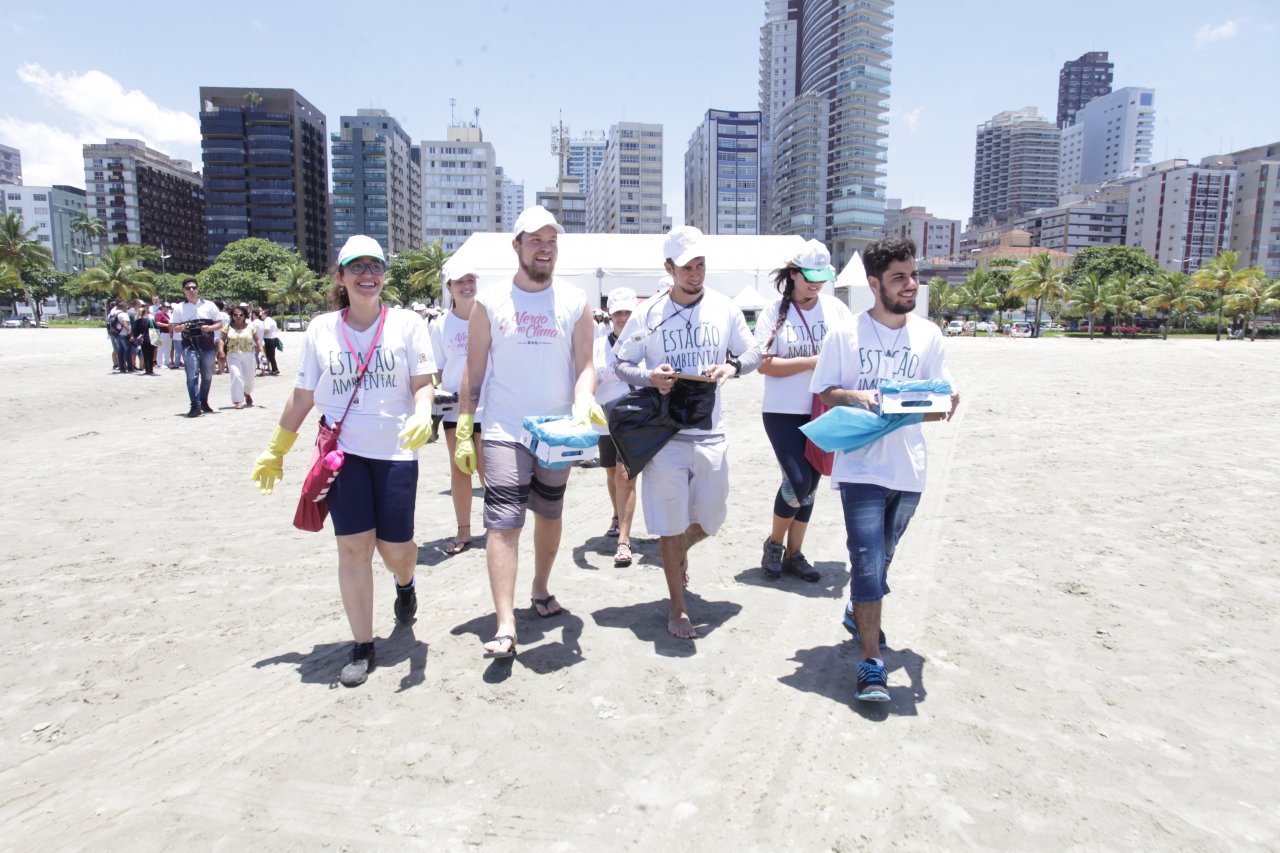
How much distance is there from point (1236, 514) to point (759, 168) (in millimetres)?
164134

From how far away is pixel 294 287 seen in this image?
248ft

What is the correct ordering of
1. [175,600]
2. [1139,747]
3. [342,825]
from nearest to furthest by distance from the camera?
1. [342,825]
2. [1139,747]
3. [175,600]

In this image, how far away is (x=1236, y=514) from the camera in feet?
20.2

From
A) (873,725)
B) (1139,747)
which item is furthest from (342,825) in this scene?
(1139,747)

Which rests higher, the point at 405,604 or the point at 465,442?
the point at 465,442

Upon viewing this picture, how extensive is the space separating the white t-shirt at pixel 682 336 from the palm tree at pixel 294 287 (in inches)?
3160

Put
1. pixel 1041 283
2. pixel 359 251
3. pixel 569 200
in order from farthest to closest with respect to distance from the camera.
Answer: pixel 569 200 < pixel 1041 283 < pixel 359 251

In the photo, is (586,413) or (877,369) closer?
(877,369)

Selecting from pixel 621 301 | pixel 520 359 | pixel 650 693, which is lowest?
pixel 650 693

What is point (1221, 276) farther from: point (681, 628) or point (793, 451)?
point (681, 628)

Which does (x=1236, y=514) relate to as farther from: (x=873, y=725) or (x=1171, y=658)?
(x=873, y=725)

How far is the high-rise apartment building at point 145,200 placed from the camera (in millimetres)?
134750

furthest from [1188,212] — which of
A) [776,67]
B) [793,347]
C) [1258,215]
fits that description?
[793,347]

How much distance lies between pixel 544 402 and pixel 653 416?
1.78ft
